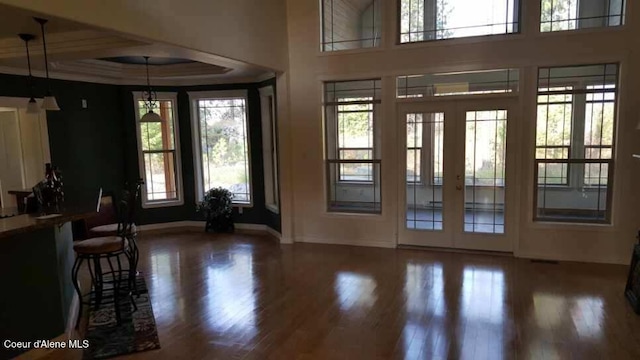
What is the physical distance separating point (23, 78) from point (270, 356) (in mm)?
4936

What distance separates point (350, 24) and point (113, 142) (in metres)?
4.18

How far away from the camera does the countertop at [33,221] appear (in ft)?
9.53

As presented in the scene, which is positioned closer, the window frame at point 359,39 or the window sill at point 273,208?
the window frame at point 359,39

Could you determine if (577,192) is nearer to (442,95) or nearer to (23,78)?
(442,95)

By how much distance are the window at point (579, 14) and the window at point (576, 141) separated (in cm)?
48

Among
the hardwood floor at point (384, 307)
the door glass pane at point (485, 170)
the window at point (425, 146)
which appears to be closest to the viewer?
the hardwood floor at point (384, 307)

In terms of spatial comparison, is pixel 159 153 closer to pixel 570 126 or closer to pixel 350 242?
pixel 350 242

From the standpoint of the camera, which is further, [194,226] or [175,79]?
[194,226]

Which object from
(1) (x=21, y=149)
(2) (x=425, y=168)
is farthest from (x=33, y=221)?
(2) (x=425, y=168)

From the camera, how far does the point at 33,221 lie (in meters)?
3.12

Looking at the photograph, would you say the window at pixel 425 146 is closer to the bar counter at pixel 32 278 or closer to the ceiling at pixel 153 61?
the ceiling at pixel 153 61

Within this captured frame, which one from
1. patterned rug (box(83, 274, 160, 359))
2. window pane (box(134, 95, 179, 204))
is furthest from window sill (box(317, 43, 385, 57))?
patterned rug (box(83, 274, 160, 359))

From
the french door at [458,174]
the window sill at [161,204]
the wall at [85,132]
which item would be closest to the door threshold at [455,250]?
the french door at [458,174]

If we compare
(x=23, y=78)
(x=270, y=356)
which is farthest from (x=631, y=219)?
(x=23, y=78)
